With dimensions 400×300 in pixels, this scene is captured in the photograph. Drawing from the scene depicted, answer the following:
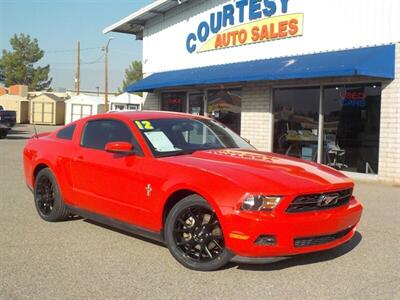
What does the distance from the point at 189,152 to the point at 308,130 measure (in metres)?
8.44

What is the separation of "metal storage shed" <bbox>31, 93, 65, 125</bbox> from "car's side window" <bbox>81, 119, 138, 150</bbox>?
39131 millimetres

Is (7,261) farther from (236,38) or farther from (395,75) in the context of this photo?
(236,38)

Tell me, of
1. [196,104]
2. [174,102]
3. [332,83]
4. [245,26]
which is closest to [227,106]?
[196,104]

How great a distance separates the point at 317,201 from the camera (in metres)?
4.63

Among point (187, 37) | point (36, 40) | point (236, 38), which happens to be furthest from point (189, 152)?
point (36, 40)

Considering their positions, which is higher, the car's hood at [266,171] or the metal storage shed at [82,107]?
the metal storage shed at [82,107]

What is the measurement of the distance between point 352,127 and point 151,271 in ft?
28.9

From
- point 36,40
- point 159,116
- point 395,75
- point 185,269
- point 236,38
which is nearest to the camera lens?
point 185,269

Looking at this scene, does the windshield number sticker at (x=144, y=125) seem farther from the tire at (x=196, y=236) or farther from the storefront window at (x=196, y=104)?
the storefront window at (x=196, y=104)

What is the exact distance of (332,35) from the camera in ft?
40.9

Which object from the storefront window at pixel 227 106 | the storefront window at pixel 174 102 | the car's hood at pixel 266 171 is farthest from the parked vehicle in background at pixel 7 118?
the car's hood at pixel 266 171

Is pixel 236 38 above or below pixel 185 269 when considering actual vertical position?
above

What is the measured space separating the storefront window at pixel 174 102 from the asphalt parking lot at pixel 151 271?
37.9 ft

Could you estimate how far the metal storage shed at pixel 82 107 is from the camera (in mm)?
41750
